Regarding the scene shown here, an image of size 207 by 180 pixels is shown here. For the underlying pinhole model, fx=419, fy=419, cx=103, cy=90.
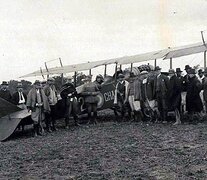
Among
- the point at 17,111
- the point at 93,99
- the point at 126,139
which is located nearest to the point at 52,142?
the point at 126,139

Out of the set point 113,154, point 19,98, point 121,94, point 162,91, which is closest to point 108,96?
point 121,94

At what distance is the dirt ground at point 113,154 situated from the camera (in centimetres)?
750

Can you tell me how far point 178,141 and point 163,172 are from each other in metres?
2.99

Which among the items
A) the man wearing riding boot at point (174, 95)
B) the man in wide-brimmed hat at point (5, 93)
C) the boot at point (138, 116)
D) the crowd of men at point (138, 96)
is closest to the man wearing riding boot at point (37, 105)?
the crowd of men at point (138, 96)

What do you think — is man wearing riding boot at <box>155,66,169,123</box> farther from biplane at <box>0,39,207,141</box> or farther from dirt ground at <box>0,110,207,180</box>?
biplane at <box>0,39,207,141</box>

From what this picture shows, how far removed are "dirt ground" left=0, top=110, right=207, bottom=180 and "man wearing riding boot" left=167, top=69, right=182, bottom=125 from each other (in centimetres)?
66

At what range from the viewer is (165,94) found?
13.8 meters

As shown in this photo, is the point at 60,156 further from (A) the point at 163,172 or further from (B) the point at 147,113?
(B) the point at 147,113

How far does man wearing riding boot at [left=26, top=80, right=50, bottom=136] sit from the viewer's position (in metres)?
13.6

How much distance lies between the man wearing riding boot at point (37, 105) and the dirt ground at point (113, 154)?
2.29ft

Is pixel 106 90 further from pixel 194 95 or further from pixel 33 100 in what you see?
pixel 194 95

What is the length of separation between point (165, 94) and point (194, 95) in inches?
37.8

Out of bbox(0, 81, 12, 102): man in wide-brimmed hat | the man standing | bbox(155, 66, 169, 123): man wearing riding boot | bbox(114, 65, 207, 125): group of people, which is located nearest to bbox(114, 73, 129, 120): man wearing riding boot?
bbox(114, 65, 207, 125): group of people

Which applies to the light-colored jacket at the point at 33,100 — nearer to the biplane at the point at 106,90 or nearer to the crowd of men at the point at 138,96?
the crowd of men at the point at 138,96
